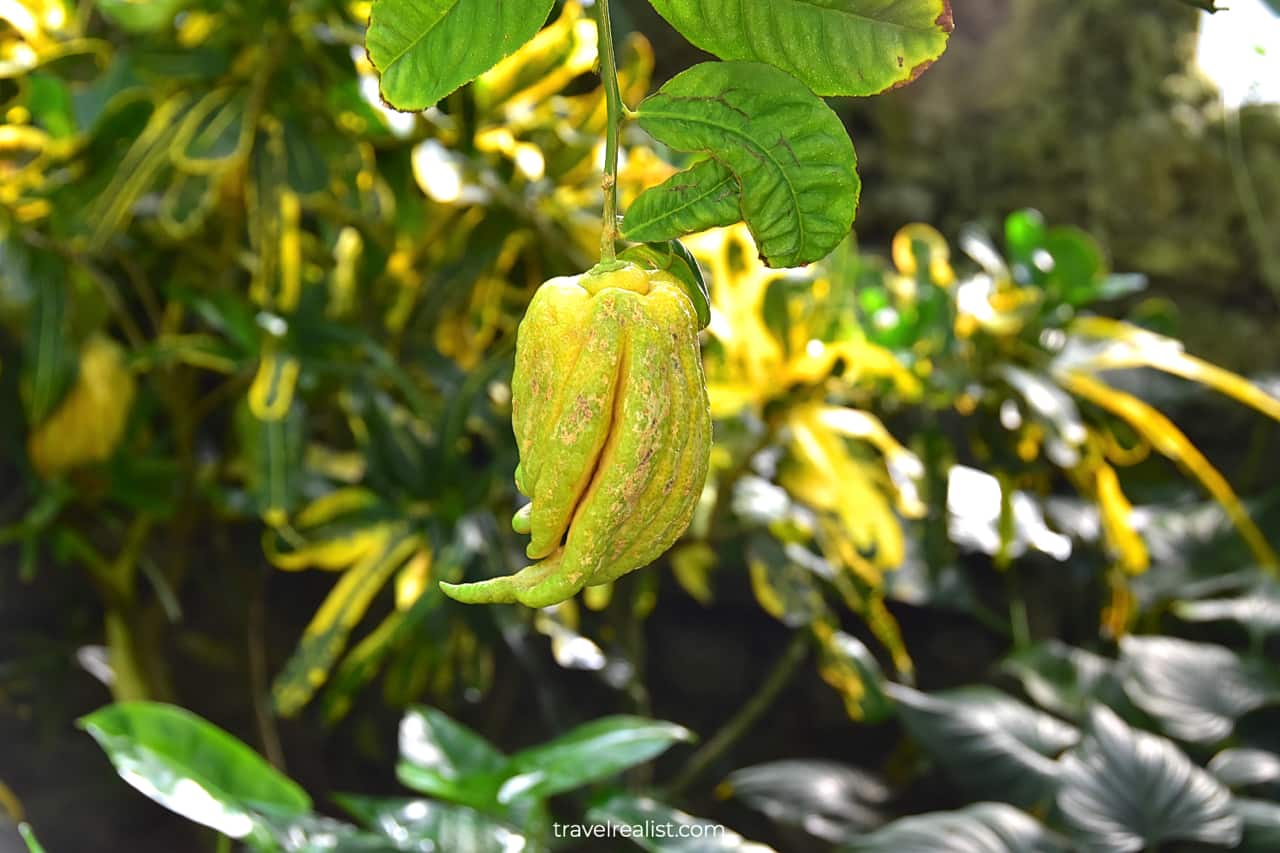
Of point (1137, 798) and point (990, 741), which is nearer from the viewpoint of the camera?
point (1137, 798)

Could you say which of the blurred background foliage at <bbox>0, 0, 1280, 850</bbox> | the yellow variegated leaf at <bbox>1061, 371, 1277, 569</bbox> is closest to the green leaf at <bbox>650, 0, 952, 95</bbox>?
the blurred background foliage at <bbox>0, 0, 1280, 850</bbox>

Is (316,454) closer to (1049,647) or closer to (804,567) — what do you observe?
Answer: (804,567)

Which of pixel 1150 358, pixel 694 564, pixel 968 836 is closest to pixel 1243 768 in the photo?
pixel 968 836

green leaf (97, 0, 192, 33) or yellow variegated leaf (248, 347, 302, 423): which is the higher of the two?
green leaf (97, 0, 192, 33)

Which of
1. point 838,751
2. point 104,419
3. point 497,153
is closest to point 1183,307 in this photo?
point 838,751

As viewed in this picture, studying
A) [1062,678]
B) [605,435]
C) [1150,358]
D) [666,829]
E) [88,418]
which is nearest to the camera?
[605,435]

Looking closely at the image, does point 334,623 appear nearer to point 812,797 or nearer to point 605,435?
point 812,797

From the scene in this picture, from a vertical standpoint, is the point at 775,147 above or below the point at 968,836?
above

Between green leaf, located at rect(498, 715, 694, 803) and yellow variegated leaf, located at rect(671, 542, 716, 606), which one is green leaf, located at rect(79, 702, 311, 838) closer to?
green leaf, located at rect(498, 715, 694, 803)
